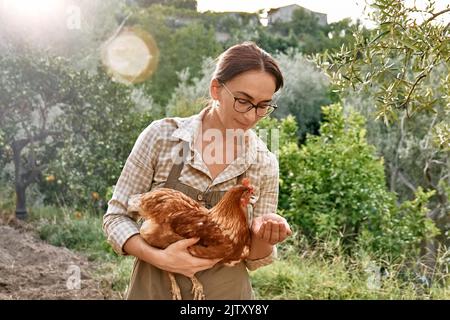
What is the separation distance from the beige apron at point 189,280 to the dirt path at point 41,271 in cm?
303

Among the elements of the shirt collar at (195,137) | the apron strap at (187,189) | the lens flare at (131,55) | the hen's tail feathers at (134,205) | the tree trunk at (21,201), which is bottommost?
the tree trunk at (21,201)

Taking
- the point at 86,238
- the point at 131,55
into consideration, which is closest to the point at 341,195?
the point at 86,238

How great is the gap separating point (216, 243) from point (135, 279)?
22cm

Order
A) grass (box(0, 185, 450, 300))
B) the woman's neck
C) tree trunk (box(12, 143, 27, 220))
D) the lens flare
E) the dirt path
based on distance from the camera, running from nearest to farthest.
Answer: the woman's neck, grass (box(0, 185, 450, 300)), the dirt path, tree trunk (box(12, 143, 27, 220)), the lens flare

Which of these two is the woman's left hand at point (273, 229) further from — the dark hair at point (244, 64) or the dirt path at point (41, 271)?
the dirt path at point (41, 271)

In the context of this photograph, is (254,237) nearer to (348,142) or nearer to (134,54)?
(348,142)

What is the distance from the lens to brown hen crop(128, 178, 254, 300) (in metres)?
1.35

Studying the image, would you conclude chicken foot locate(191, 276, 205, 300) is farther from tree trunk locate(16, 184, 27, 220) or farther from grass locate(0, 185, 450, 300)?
tree trunk locate(16, 184, 27, 220)

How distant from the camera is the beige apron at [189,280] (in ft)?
4.58

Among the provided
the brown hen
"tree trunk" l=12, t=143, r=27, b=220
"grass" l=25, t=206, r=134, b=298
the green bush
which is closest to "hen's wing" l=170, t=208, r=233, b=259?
the brown hen

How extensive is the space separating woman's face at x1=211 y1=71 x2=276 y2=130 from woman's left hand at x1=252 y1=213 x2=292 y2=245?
0.20 meters

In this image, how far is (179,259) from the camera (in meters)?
1.33

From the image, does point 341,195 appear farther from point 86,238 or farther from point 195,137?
point 195,137

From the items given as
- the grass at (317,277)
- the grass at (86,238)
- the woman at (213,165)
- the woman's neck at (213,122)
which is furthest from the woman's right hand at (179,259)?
the grass at (86,238)
